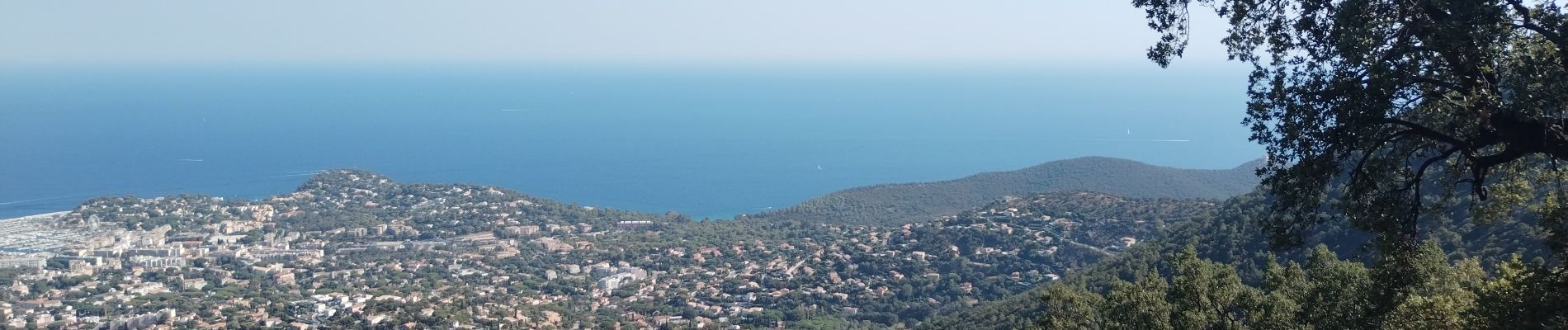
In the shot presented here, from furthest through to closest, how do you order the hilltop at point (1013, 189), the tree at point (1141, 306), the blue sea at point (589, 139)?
1. the blue sea at point (589, 139)
2. the hilltop at point (1013, 189)
3. the tree at point (1141, 306)

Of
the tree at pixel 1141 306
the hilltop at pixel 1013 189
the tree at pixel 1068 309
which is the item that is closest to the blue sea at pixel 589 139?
the hilltop at pixel 1013 189

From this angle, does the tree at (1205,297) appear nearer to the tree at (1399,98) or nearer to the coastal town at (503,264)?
the tree at (1399,98)

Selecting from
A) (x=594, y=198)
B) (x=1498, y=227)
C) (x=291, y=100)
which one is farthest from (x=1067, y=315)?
(x=291, y=100)

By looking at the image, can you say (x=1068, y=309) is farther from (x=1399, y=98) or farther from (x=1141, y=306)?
(x=1399, y=98)

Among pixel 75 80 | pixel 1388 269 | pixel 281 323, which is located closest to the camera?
pixel 1388 269

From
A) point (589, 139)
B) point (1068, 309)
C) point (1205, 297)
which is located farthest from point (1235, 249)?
point (589, 139)

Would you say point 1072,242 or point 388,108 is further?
point 388,108

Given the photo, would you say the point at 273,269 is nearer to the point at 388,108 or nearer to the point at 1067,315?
the point at 1067,315
